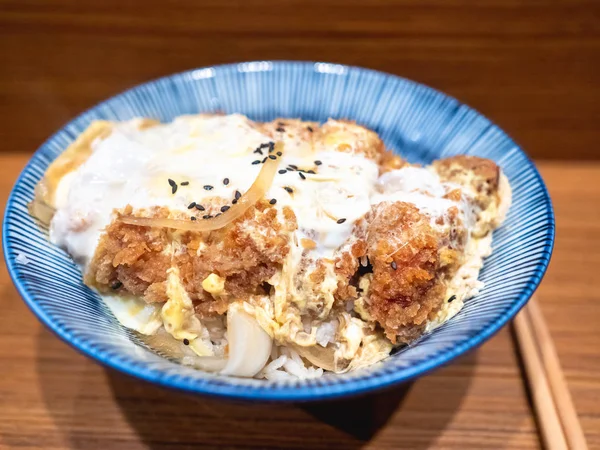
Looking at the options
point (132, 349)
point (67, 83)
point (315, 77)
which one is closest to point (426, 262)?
point (132, 349)

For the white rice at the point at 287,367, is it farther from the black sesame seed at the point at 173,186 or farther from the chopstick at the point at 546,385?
the chopstick at the point at 546,385

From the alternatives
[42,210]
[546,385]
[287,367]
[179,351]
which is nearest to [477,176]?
[546,385]

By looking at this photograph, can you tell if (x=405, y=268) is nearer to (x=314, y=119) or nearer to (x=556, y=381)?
(x=556, y=381)

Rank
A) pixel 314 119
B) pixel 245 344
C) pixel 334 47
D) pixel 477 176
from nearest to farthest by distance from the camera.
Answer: pixel 245 344 < pixel 477 176 < pixel 314 119 < pixel 334 47

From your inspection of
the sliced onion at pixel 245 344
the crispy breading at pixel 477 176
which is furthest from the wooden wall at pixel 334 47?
the sliced onion at pixel 245 344

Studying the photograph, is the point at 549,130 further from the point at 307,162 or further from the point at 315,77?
the point at 307,162

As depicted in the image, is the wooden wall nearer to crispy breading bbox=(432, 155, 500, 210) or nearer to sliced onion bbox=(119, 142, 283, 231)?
crispy breading bbox=(432, 155, 500, 210)

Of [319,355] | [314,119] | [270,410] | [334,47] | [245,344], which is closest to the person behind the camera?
[245,344]
